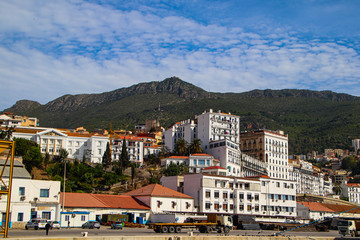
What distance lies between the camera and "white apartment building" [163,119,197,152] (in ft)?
494

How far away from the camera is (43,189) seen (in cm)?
6350

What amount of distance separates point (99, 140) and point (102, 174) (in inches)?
942

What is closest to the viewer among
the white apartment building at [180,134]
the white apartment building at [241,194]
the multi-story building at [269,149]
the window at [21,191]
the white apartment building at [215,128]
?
the window at [21,191]

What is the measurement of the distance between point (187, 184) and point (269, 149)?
69.4 m

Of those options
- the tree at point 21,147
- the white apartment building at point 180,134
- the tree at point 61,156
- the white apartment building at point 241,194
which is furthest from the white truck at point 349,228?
the white apartment building at point 180,134

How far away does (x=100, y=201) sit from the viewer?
7319 centimetres

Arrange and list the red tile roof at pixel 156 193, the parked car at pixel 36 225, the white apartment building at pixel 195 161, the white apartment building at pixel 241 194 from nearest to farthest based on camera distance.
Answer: the parked car at pixel 36 225 < the red tile roof at pixel 156 193 < the white apartment building at pixel 241 194 < the white apartment building at pixel 195 161

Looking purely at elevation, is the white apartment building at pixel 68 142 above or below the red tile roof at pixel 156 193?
above

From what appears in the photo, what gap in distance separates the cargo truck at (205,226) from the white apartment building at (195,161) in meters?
65.0

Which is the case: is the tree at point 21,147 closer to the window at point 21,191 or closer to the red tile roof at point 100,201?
the red tile roof at point 100,201

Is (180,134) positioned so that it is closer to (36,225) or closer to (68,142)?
(68,142)

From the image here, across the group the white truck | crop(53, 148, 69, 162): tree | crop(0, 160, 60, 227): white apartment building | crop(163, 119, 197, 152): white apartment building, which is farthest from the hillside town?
the white truck

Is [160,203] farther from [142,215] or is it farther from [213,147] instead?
[213,147]

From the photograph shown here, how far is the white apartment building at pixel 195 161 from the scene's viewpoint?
125225mm
